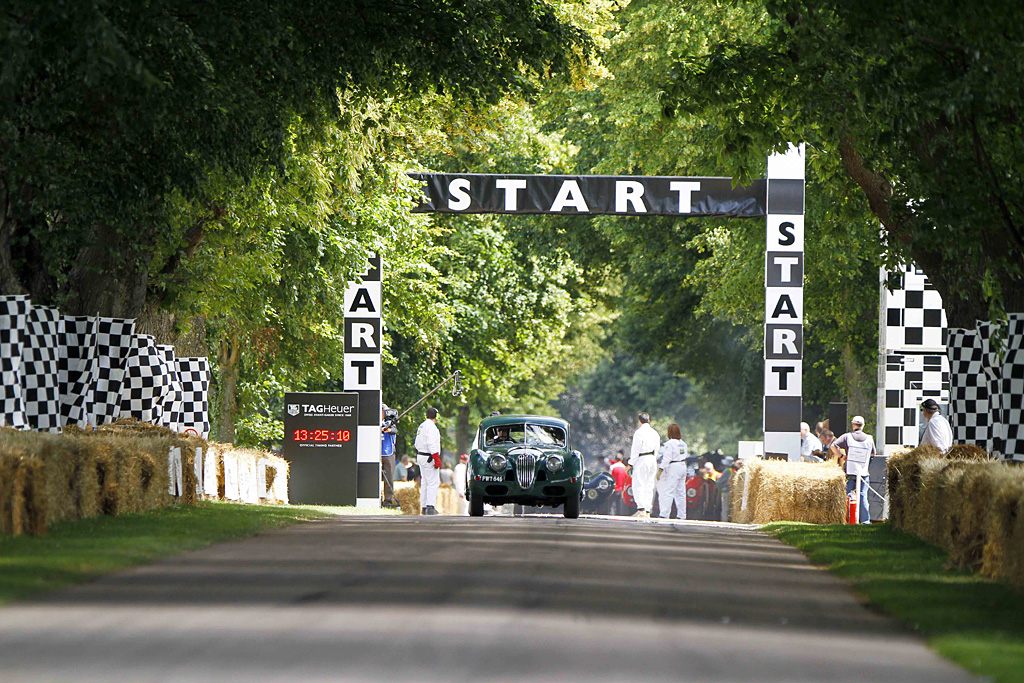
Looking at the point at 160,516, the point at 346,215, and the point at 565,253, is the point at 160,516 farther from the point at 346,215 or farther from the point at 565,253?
the point at 565,253

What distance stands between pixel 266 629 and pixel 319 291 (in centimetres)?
2085

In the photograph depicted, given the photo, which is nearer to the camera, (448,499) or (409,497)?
(409,497)

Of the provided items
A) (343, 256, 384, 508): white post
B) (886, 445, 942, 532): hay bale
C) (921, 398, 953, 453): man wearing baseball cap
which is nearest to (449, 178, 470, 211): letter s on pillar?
(343, 256, 384, 508): white post

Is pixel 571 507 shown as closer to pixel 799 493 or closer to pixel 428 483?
pixel 799 493

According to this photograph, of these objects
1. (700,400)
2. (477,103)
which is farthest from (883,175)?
(700,400)

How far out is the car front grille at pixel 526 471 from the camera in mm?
24859

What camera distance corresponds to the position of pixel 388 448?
119 feet

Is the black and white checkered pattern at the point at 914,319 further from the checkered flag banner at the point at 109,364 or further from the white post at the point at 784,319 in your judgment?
the checkered flag banner at the point at 109,364

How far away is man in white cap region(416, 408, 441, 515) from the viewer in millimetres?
33000

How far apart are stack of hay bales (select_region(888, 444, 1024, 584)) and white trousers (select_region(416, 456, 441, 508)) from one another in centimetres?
1538

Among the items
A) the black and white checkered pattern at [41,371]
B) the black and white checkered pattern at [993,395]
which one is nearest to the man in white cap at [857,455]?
the black and white checkered pattern at [993,395]

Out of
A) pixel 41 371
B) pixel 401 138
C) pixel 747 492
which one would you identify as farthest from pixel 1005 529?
pixel 401 138

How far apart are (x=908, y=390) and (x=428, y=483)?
11980 millimetres

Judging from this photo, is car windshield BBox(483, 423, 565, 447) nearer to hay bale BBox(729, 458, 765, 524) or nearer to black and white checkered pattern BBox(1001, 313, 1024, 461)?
hay bale BBox(729, 458, 765, 524)
